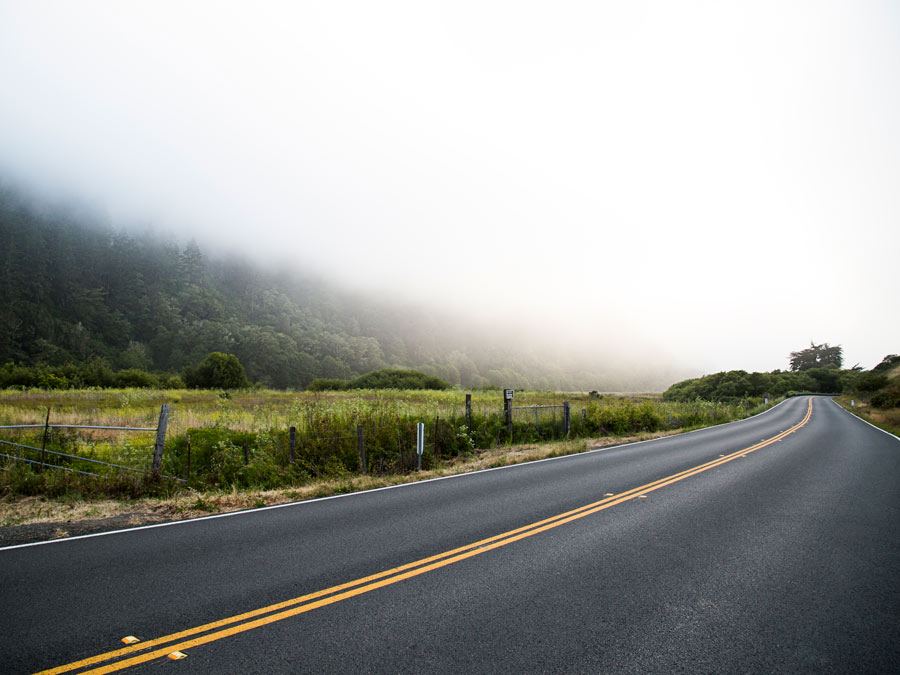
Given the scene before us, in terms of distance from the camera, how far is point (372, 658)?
11.1 ft

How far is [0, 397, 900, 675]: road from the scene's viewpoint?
3.45m

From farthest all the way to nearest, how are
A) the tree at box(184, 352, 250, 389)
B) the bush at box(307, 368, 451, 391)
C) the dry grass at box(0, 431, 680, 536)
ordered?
1. the bush at box(307, 368, 451, 391)
2. the tree at box(184, 352, 250, 389)
3. the dry grass at box(0, 431, 680, 536)

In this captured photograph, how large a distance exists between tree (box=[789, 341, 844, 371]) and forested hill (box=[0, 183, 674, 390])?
104384 millimetres

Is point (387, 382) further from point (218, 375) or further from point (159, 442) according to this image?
point (159, 442)

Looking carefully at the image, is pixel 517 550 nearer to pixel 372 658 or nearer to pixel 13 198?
pixel 372 658

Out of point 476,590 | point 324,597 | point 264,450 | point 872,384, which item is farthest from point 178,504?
point 872,384

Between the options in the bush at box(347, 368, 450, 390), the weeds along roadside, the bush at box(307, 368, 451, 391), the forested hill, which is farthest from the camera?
the forested hill

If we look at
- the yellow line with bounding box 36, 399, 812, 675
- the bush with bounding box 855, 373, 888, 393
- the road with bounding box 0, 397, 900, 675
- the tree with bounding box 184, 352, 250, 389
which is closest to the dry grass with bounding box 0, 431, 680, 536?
the road with bounding box 0, 397, 900, 675

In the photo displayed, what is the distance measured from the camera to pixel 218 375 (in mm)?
63969

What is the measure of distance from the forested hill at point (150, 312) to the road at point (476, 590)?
389ft

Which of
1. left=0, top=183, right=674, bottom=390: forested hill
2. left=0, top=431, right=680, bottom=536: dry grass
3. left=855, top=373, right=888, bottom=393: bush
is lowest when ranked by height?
left=0, top=431, right=680, bottom=536: dry grass

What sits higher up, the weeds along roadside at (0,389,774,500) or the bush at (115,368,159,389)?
the bush at (115,368,159,389)

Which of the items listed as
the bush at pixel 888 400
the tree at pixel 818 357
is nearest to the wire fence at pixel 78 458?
the bush at pixel 888 400

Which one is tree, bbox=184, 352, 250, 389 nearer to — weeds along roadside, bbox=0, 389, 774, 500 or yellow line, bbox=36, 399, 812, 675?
weeds along roadside, bbox=0, 389, 774, 500
